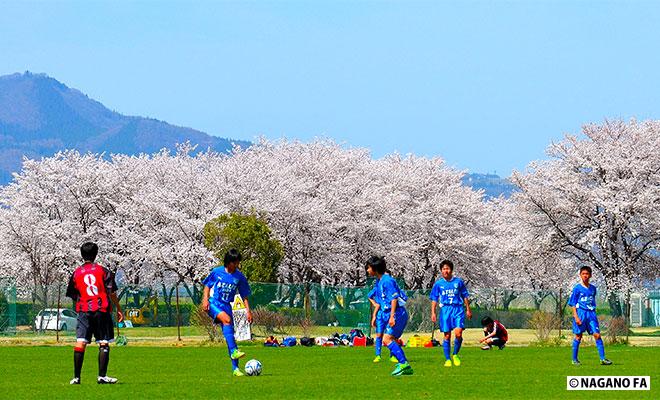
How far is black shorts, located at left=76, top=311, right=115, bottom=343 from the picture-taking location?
17.2 meters

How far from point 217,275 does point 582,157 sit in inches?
1748

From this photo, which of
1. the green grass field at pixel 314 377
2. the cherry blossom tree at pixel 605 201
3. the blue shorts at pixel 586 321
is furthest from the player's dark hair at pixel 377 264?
the cherry blossom tree at pixel 605 201

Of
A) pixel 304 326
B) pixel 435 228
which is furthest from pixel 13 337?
pixel 435 228

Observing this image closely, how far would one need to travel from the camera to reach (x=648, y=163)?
59.6m

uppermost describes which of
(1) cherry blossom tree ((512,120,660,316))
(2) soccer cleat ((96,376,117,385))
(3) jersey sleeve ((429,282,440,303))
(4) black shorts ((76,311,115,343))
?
(1) cherry blossom tree ((512,120,660,316))

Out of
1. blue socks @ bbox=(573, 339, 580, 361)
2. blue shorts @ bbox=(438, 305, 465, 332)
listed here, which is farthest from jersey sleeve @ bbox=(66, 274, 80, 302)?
blue socks @ bbox=(573, 339, 580, 361)

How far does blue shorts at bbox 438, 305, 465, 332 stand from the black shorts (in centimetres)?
771

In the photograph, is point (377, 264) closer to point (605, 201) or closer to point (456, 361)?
point (456, 361)

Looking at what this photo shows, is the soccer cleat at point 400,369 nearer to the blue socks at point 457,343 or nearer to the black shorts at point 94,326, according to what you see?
the blue socks at point 457,343

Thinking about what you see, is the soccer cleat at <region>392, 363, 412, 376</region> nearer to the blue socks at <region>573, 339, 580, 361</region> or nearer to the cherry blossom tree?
the blue socks at <region>573, 339, 580, 361</region>

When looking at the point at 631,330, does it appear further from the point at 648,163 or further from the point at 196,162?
the point at 196,162

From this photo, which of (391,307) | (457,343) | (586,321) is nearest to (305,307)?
(457,343)

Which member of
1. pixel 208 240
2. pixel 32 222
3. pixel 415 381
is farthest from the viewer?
pixel 32 222

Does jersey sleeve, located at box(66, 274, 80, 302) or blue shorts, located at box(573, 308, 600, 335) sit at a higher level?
jersey sleeve, located at box(66, 274, 80, 302)
